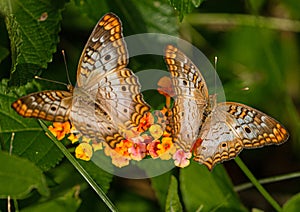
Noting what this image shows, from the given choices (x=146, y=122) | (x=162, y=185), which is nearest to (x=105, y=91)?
(x=146, y=122)

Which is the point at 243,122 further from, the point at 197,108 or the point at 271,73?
the point at 271,73

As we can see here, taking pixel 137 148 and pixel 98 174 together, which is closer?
pixel 137 148

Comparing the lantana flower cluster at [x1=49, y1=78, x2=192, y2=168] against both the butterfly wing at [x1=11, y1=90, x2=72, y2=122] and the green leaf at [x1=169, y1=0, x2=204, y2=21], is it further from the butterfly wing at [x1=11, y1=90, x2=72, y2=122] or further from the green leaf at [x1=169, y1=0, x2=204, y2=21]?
the green leaf at [x1=169, y1=0, x2=204, y2=21]

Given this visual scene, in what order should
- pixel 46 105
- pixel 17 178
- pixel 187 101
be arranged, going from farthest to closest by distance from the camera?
pixel 187 101 → pixel 46 105 → pixel 17 178

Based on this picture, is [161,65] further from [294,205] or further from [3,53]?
[294,205]

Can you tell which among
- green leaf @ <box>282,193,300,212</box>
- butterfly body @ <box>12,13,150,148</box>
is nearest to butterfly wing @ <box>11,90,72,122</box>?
butterfly body @ <box>12,13,150,148</box>

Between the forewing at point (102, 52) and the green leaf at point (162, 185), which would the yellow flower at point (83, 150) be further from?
the green leaf at point (162, 185)
